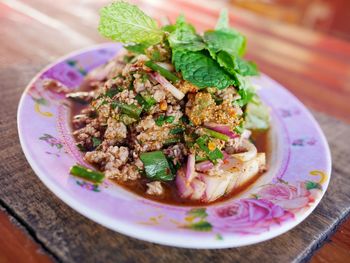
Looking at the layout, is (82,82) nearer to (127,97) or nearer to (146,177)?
(127,97)

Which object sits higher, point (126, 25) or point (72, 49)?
point (126, 25)

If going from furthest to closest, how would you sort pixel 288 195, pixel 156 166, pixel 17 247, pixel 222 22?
pixel 222 22 < pixel 156 166 < pixel 288 195 < pixel 17 247

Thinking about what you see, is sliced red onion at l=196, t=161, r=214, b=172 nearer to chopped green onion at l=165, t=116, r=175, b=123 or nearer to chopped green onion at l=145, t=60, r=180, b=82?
chopped green onion at l=165, t=116, r=175, b=123

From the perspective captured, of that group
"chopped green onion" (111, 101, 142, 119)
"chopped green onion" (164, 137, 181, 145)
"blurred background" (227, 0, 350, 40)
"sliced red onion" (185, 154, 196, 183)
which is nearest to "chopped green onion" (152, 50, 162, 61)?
"chopped green onion" (111, 101, 142, 119)

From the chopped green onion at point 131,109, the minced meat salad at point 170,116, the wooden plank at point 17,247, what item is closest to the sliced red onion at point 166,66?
the minced meat salad at point 170,116

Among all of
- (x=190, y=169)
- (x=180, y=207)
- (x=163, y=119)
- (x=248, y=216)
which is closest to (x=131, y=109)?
(x=163, y=119)

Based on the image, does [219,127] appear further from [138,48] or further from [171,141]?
[138,48]

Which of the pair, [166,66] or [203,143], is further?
[166,66]
